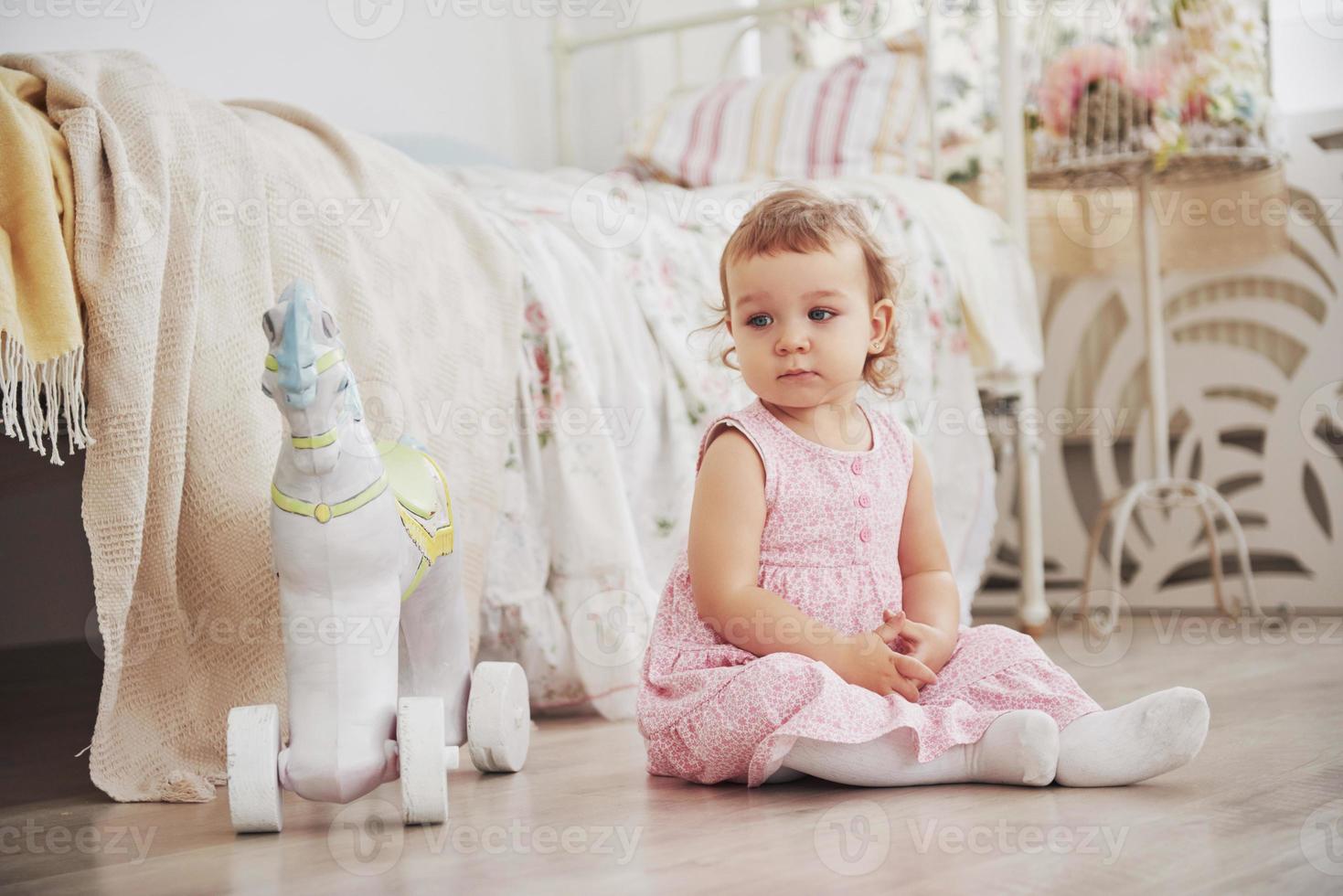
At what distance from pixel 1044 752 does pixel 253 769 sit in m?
0.56

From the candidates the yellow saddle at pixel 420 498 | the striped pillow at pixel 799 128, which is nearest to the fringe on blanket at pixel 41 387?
the yellow saddle at pixel 420 498

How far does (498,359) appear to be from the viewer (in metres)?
1.52

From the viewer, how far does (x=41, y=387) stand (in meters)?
1.14

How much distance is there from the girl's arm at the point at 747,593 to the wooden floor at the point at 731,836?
97 mm

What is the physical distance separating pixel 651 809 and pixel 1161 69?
62.8 inches

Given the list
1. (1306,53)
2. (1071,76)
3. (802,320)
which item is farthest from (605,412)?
(1306,53)

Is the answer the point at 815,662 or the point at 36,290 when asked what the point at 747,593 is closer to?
the point at 815,662

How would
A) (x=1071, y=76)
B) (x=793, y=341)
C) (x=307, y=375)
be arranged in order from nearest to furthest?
(x=307, y=375)
(x=793, y=341)
(x=1071, y=76)

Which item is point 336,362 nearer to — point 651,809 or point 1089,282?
point 651,809

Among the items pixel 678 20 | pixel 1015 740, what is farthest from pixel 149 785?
pixel 678 20

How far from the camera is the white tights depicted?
97 centimetres

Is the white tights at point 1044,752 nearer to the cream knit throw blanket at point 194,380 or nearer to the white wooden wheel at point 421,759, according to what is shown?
the white wooden wheel at point 421,759

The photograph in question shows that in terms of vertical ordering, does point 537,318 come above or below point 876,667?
above

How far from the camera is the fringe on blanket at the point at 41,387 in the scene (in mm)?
1084
